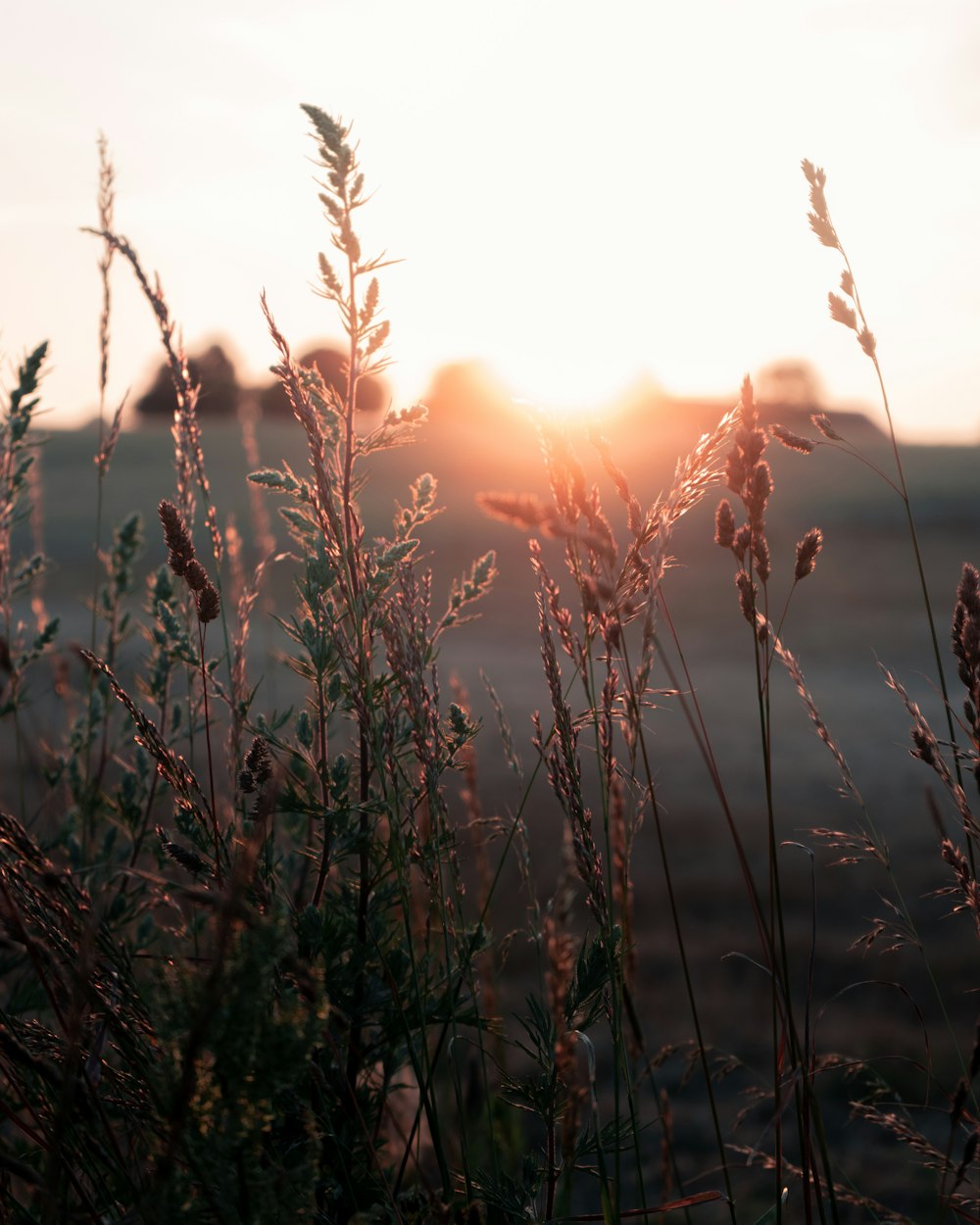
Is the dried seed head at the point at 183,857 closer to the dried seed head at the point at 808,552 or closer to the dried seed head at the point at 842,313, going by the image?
the dried seed head at the point at 808,552

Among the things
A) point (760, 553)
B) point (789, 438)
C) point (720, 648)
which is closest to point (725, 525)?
point (760, 553)

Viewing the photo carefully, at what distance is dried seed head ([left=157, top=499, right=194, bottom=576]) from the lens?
56.8 inches

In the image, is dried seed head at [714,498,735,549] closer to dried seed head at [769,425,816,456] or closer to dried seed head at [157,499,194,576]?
dried seed head at [769,425,816,456]

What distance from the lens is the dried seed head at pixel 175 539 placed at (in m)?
1.44

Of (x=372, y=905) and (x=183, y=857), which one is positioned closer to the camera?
(x=183, y=857)

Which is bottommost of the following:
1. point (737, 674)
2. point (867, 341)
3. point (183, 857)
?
point (737, 674)

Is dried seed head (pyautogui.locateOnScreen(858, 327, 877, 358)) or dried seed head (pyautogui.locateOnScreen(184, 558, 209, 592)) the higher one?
dried seed head (pyautogui.locateOnScreen(858, 327, 877, 358))

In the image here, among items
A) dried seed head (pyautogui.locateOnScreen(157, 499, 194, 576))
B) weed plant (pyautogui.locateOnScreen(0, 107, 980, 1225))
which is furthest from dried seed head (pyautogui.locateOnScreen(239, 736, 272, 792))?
dried seed head (pyautogui.locateOnScreen(157, 499, 194, 576))

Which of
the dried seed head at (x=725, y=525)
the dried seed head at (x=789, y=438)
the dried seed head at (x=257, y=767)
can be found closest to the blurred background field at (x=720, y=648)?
the dried seed head at (x=725, y=525)

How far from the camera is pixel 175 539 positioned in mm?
1448

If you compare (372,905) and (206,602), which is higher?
(206,602)

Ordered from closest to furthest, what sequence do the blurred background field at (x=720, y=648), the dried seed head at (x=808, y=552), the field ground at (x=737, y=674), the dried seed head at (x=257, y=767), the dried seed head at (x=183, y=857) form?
the dried seed head at (x=183, y=857) → the dried seed head at (x=257, y=767) → the dried seed head at (x=808, y=552) → the field ground at (x=737, y=674) → the blurred background field at (x=720, y=648)

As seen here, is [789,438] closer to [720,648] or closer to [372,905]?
[372,905]

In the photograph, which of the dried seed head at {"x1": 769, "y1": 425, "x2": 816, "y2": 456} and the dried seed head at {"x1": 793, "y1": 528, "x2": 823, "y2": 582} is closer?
the dried seed head at {"x1": 793, "y1": 528, "x2": 823, "y2": 582}
